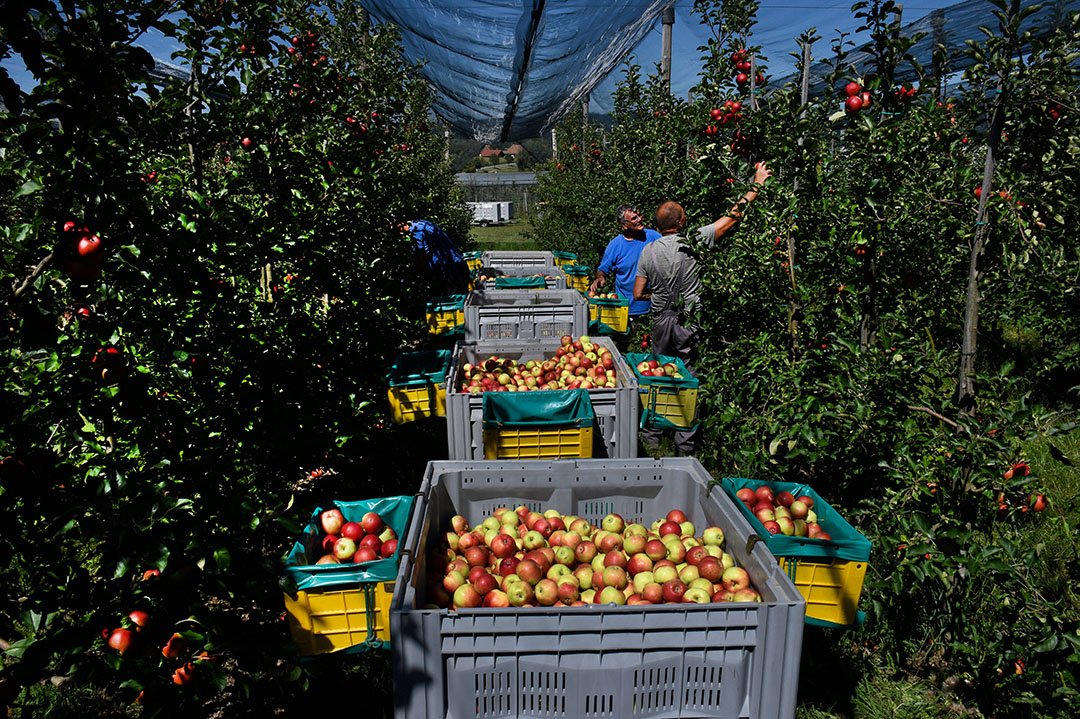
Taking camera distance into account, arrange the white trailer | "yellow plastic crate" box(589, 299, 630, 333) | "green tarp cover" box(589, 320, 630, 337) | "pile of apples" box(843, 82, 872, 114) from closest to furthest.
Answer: "pile of apples" box(843, 82, 872, 114) → "green tarp cover" box(589, 320, 630, 337) → "yellow plastic crate" box(589, 299, 630, 333) → the white trailer

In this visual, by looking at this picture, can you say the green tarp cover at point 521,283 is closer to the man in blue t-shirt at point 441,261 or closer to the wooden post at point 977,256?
the man in blue t-shirt at point 441,261

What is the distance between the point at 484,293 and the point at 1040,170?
5.89m

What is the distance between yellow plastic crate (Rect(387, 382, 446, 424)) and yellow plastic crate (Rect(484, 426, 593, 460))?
3.04ft

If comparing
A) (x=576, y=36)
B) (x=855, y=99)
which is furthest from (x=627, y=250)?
(x=576, y=36)

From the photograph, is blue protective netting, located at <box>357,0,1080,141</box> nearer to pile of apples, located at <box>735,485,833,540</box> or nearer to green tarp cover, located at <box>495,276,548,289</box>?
green tarp cover, located at <box>495,276,548,289</box>

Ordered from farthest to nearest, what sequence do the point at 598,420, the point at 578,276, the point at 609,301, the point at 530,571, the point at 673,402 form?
the point at 578,276 < the point at 609,301 < the point at 673,402 < the point at 598,420 < the point at 530,571

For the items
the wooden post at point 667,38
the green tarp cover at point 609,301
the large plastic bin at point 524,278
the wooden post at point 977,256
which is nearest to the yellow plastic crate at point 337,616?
the wooden post at point 977,256

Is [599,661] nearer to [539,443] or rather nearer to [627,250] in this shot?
[539,443]

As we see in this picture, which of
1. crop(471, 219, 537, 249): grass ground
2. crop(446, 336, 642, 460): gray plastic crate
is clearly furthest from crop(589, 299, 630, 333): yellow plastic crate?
crop(471, 219, 537, 249): grass ground

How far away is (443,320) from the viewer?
305 inches

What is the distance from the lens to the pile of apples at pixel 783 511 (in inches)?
114

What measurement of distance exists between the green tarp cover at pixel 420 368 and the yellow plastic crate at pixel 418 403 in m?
0.06

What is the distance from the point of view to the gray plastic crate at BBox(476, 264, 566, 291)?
372 inches

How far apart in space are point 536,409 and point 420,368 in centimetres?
170
